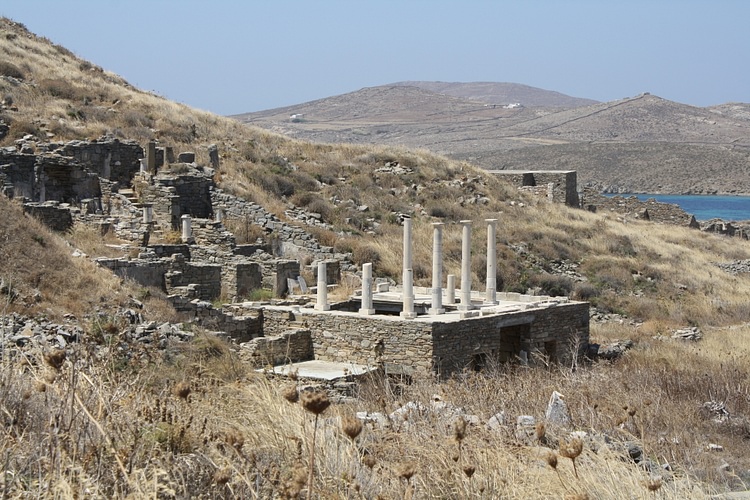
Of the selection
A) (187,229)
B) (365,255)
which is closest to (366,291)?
(187,229)

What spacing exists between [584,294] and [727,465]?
20072 mm

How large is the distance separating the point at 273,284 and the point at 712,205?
7956 cm

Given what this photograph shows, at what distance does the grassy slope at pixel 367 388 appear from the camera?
619 centimetres

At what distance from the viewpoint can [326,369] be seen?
18.0 metres

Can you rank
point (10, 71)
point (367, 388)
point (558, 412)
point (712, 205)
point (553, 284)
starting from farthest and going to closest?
1. point (712, 205)
2. point (10, 71)
3. point (553, 284)
4. point (367, 388)
5. point (558, 412)

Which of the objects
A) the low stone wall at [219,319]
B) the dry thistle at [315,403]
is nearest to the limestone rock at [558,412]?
the dry thistle at [315,403]

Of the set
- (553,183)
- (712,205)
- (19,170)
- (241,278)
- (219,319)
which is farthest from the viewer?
(712,205)

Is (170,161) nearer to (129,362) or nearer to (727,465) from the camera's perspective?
(129,362)

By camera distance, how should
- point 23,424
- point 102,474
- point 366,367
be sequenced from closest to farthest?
point 102,474 < point 23,424 < point 366,367

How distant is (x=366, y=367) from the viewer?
17938 millimetres

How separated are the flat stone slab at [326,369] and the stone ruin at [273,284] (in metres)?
0.21

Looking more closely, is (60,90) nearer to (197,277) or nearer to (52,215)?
(52,215)

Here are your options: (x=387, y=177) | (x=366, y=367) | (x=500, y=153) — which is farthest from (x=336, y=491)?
(x=500, y=153)

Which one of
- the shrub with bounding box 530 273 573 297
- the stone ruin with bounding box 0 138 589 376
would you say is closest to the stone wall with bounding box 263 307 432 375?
the stone ruin with bounding box 0 138 589 376
